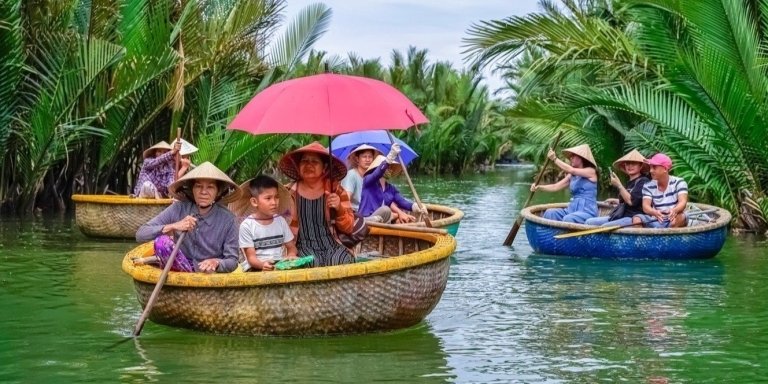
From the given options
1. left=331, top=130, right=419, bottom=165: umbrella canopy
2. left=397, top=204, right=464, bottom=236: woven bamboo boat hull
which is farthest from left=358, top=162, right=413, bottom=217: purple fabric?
left=331, top=130, right=419, bottom=165: umbrella canopy

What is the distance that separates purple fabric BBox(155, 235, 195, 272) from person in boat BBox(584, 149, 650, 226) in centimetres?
616

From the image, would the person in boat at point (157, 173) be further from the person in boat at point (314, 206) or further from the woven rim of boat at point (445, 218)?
the person in boat at point (314, 206)

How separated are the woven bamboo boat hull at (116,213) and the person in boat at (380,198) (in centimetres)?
322

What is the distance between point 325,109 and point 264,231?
1018mm

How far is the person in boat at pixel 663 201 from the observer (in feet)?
43.3

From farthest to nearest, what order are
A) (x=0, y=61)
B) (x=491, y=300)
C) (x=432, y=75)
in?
1. (x=432, y=75)
2. (x=0, y=61)
3. (x=491, y=300)

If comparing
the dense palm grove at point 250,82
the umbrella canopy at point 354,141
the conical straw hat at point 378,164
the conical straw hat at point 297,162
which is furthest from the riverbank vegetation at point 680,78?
the conical straw hat at point 297,162

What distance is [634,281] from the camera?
11602mm

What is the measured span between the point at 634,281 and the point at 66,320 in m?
5.29

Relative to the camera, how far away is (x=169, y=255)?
28.1 ft

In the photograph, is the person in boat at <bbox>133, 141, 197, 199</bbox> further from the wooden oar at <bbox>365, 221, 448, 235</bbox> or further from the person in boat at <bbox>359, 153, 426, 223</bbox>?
the wooden oar at <bbox>365, 221, 448, 235</bbox>

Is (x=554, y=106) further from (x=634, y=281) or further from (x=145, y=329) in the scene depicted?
(x=145, y=329)

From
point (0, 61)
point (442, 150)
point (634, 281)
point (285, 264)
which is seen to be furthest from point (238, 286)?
point (442, 150)

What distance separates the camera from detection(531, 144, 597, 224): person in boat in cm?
1359
